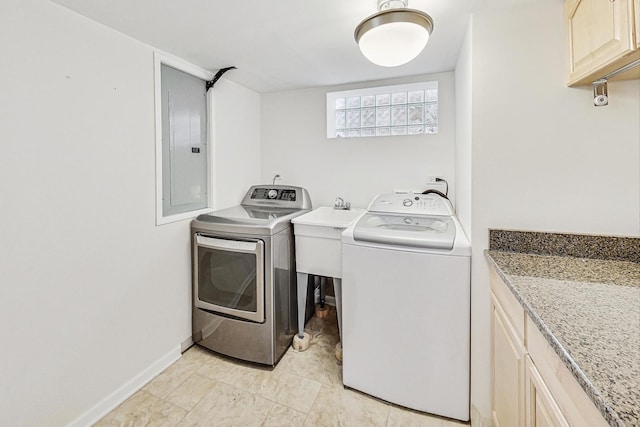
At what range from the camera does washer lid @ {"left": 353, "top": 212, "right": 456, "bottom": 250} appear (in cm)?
149

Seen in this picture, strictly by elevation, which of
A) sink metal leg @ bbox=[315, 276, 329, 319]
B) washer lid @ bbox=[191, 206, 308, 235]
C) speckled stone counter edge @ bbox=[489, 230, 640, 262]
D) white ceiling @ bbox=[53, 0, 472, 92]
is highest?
white ceiling @ bbox=[53, 0, 472, 92]

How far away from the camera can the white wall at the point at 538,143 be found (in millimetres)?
1230

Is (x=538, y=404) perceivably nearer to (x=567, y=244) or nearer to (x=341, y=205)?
(x=567, y=244)

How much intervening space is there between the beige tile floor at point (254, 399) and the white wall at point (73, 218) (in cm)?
20

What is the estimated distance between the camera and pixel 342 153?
267 centimetres

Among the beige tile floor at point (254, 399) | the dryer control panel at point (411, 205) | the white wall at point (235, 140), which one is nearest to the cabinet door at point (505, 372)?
the beige tile floor at point (254, 399)

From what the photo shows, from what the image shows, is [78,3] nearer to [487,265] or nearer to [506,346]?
[487,265]

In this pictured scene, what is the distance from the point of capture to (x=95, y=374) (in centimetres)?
153

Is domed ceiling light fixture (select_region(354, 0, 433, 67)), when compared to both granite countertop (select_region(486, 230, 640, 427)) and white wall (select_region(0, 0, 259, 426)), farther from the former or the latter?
white wall (select_region(0, 0, 259, 426))

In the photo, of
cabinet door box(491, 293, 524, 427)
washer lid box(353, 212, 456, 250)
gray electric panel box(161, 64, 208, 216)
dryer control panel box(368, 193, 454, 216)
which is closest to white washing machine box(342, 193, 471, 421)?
washer lid box(353, 212, 456, 250)

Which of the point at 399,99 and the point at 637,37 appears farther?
the point at 399,99

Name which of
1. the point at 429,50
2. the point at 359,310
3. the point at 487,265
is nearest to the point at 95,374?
the point at 359,310

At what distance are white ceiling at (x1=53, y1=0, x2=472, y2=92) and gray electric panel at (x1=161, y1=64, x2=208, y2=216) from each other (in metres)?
0.19

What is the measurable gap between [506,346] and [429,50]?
1.76 metres
